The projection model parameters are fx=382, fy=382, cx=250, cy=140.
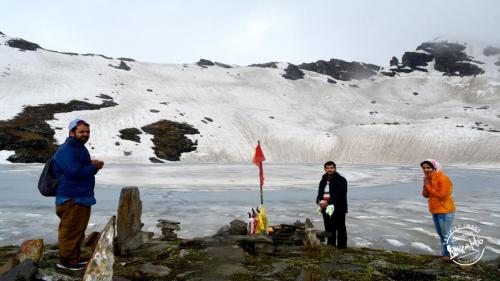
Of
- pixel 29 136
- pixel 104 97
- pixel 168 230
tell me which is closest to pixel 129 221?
pixel 168 230

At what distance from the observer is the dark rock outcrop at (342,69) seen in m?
160

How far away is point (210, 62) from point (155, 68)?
34528 mm

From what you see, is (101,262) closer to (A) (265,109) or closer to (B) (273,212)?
(B) (273,212)

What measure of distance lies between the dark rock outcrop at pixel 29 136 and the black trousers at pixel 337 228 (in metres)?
48.9

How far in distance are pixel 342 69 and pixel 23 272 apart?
170 m

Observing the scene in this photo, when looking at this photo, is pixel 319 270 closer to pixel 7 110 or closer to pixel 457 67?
pixel 7 110

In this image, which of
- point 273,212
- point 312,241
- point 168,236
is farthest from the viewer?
point 273,212

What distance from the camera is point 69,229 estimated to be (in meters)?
5.82

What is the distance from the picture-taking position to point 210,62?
15062 cm

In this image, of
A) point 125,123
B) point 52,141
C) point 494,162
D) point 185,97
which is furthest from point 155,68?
point 494,162

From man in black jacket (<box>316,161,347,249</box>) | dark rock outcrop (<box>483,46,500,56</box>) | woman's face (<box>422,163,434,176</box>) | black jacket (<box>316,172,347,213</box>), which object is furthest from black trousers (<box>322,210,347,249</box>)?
dark rock outcrop (<box>483,46,500,56</box>)

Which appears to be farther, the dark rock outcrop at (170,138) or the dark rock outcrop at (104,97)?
the dark rock outcrop at (104,97)

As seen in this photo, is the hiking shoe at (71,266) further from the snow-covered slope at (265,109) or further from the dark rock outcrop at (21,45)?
the dark rock outcrop at (21,45)

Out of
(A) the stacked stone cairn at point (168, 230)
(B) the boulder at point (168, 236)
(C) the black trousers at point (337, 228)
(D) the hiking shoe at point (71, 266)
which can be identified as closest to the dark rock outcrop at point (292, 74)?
(A) the stacked stone cairn at point (168, 230)
